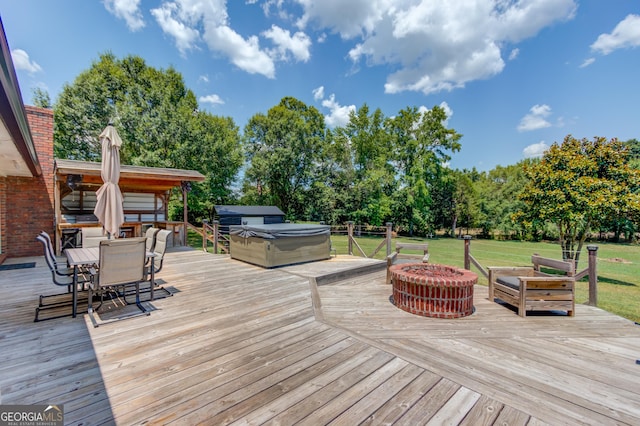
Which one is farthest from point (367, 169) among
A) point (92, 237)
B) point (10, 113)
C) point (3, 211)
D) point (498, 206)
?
point (10, 113)

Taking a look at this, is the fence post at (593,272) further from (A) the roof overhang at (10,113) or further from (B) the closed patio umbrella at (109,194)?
(B) the closed patio umbrella at (109,194)

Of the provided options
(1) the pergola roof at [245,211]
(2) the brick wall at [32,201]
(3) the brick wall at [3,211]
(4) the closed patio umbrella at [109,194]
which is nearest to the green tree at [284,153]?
(1) the pergola roof at [245,211]

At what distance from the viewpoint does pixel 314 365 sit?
2.36 meters

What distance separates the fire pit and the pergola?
767cm

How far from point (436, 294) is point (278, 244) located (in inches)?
147

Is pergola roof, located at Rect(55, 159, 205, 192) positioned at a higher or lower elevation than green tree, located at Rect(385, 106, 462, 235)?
lower

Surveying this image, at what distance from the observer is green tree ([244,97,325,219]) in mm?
21531

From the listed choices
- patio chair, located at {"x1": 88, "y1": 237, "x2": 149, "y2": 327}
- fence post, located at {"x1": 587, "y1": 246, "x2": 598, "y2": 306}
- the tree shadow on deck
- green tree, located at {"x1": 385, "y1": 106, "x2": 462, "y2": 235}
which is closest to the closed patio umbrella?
patio chair, located at {"x1": 88, "y1": 237, "x2": 149, "y2": 327}

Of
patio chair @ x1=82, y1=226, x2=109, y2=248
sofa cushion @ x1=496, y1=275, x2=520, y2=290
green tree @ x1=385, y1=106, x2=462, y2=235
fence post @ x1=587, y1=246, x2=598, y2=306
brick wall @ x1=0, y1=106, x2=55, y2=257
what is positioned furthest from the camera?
green tree @ x1=385, y1=106, x2=462, y2=235

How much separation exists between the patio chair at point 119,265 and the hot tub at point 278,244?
2.90m

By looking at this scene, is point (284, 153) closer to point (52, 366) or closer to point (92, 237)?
point (92, 237)

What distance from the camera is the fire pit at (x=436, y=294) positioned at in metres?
3.87

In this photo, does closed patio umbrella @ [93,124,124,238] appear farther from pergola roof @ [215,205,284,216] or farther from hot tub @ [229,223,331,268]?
pergola roof @ [215,205,284,216]

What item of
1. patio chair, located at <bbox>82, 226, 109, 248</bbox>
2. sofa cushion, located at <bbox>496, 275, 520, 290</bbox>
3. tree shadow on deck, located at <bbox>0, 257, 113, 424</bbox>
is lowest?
tree shadow on deck, located at <bbox>0, 257, 113, 424</bbox>
